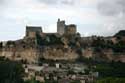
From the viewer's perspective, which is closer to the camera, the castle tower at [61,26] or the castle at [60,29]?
the castle at [60,29]

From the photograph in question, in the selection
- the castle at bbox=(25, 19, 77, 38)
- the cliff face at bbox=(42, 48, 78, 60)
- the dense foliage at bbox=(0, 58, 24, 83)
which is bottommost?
the dense foliage at bbox=(0, 58, 24, 83)

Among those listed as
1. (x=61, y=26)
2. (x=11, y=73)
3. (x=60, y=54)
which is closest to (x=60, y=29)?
(x=61, y=26)

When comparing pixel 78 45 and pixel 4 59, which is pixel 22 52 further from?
pixel 78 45

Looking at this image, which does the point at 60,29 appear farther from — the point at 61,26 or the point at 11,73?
the point at 11,73

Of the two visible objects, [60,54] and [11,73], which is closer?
[11,73]

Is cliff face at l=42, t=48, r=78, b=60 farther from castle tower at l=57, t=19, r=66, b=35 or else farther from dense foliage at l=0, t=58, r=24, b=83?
dense foliage at l=0, t=58, r=24, b=83

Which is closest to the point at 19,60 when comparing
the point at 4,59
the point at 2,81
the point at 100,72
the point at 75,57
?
the point at 4,59

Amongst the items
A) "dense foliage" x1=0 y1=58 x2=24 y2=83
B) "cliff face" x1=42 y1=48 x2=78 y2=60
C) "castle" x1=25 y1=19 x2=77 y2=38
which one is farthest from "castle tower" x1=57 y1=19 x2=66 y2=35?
"dense foliage" x1=0 y1=58 x2=24 y2=83

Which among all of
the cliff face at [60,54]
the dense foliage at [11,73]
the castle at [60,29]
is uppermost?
the castle at [60,29]

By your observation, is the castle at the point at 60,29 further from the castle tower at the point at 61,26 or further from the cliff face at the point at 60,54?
the cliff face at the point at 60,54

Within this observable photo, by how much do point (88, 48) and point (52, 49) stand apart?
6.00m

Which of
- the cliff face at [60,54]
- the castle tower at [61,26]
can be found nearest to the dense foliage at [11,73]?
the cliff face at [60,54]

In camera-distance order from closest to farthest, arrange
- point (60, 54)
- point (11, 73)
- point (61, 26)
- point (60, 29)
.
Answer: point (11, 73) → point (60, 54) → point (60, 29) → point (61, 26)

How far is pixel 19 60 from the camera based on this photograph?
91.9 metres
